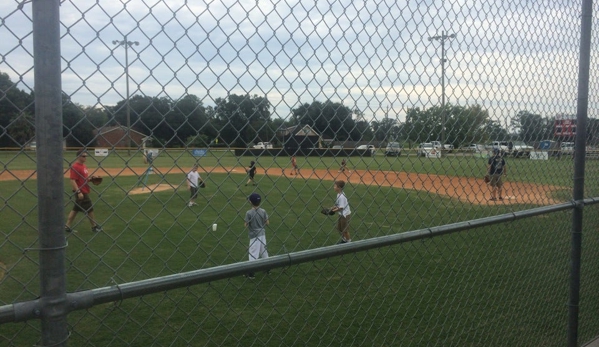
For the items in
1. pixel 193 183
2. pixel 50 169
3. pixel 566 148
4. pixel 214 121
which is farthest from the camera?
pixel 566 148

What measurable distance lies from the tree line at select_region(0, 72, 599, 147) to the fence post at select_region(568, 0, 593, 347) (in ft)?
3.81

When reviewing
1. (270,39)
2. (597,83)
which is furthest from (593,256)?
(270,39)

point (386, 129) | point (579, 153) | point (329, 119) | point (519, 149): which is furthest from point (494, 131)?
point (329, 119)

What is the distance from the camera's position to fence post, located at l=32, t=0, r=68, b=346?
1.54m

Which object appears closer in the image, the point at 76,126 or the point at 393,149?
the point at 76,126

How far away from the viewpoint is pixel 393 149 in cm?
315

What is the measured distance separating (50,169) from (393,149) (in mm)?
2120

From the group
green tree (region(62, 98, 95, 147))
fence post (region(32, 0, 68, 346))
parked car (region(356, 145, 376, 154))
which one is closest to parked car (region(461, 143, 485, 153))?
parked car (region(356, 145, 376, 154))

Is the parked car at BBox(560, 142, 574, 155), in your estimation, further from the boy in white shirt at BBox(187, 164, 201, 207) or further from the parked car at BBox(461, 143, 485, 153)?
the boy in white shirt at BBox(187, 164, 201, 207)

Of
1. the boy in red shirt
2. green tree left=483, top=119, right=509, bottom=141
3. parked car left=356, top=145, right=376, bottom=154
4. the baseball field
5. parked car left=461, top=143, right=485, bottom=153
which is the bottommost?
the baseball field

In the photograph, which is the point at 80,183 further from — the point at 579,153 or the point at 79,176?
the point at 579,153

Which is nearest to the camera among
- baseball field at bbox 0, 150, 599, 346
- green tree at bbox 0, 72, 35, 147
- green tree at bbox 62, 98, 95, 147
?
green tree at bbox 0, 72, 35, 147

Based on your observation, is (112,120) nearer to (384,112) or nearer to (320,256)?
(320,256)

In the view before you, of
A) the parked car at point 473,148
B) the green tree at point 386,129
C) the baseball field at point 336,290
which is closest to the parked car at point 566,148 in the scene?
the baseball field at point 336,290
